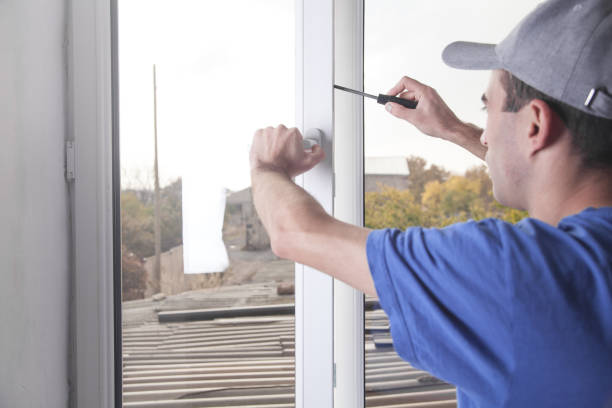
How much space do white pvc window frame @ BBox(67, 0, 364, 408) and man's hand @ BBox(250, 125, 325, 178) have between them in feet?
0.24

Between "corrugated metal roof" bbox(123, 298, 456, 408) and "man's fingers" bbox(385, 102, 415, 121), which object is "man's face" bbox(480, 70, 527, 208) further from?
"corrugated metal roof" bbox(123, 298, 456, 408)

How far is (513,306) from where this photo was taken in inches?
20.3

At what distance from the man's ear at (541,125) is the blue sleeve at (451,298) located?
0.15 m

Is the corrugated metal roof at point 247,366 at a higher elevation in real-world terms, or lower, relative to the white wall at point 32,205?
lower

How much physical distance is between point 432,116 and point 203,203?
544mm

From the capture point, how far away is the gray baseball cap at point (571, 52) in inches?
22.7

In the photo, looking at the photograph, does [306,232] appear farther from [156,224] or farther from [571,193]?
[156,224]

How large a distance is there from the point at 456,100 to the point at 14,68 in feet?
3.16

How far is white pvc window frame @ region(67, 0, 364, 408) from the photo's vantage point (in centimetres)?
92

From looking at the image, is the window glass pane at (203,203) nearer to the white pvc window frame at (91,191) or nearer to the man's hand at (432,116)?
the white pvc window frame at (91,191)

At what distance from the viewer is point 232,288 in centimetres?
100

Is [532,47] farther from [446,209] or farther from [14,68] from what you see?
[14,68]

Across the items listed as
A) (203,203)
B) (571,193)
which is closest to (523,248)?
(571,193)

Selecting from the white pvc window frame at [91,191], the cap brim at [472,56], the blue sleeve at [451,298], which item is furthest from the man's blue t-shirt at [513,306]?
the white pvc window frame at [91,191]
